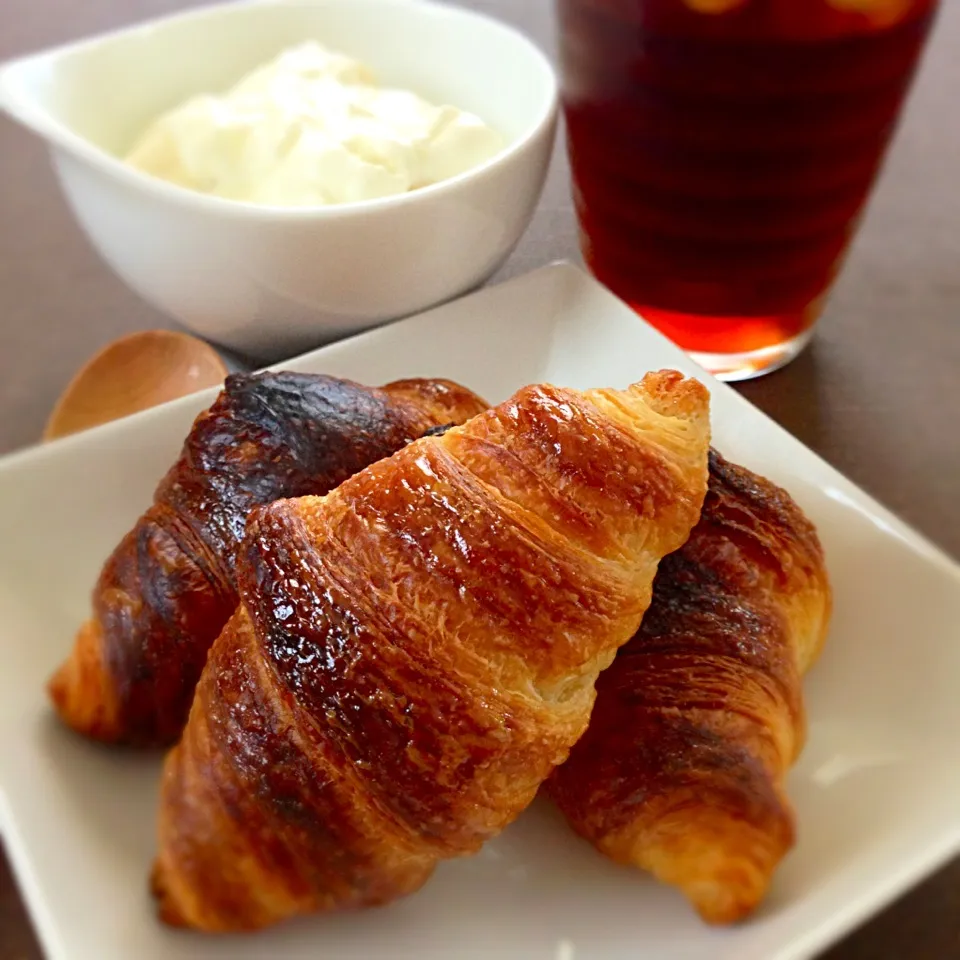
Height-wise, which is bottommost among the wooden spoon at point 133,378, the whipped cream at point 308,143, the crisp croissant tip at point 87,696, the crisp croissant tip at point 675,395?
the wooden spoon at point 133,378

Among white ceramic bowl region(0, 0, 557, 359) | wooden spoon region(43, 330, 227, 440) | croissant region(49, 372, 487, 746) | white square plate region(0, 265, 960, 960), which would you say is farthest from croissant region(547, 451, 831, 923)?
wooden spoon region(43, 330, 227, 440)

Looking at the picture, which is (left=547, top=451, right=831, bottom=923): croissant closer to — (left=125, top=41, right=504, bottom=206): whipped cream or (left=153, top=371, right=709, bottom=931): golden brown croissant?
(left=153, top=371, right=709, bottom=931): golden brown croissant

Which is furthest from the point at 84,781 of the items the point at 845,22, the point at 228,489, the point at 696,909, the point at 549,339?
the point at 845,22

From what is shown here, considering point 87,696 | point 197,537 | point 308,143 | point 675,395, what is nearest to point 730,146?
point 675,395

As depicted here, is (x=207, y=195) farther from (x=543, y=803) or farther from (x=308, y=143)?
(x=543, y=803)

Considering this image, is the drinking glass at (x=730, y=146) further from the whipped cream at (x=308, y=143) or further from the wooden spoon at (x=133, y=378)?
the wooden spoon at (x=133, y=378)

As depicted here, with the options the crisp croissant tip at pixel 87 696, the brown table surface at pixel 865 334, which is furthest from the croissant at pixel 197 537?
the brown table surface at pixel 865 334

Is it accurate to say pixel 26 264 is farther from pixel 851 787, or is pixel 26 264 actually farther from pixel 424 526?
pixel 851 787
